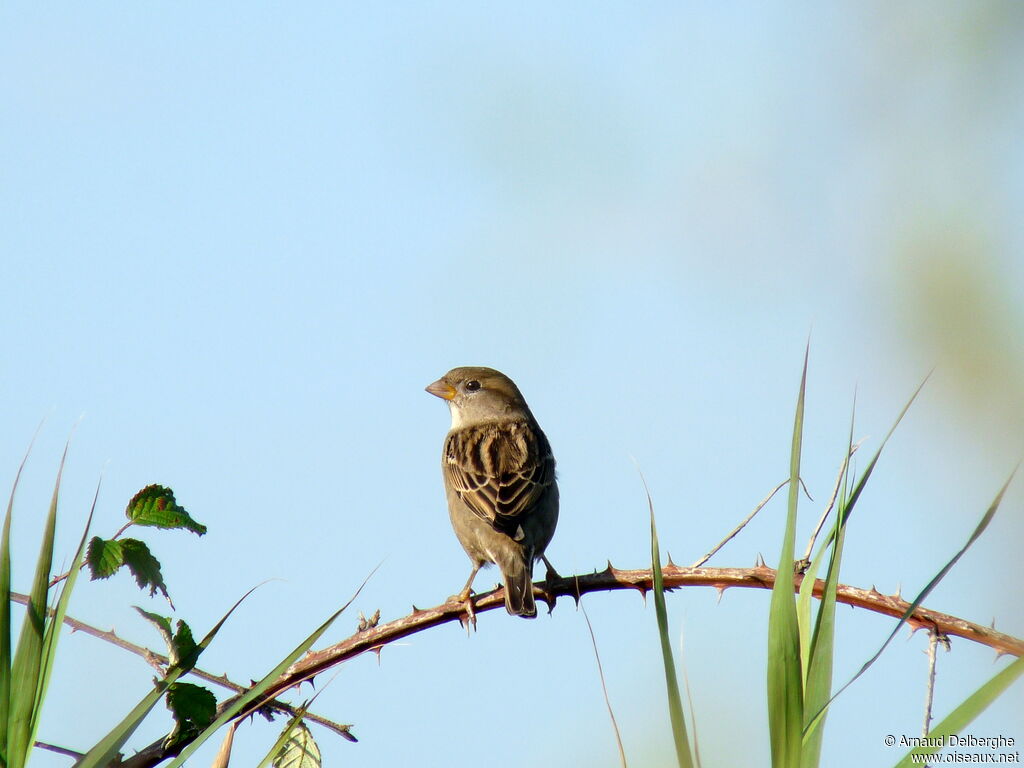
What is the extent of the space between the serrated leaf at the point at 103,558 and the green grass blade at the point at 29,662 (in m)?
0.32

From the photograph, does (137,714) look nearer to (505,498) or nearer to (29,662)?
(29,662)

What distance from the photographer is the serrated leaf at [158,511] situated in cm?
304

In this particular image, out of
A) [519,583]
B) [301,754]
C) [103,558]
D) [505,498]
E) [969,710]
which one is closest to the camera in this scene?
[969,710]

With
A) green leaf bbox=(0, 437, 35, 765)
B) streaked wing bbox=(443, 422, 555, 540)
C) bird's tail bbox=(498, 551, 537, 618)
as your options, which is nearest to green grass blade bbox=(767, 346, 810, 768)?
green leaf bbox=(0, 437, 35, 765)

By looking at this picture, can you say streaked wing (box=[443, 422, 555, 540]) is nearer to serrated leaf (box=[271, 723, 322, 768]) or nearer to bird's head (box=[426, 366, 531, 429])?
bird's head (box=[426, 366, 531, 429])

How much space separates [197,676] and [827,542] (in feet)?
4.78

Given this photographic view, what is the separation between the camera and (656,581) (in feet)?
8.70

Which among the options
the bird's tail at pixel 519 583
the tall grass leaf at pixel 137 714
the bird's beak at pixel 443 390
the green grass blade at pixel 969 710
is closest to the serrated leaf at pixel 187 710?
the tall grass leaf at pixel 137 714

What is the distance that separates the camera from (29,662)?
2459 mm

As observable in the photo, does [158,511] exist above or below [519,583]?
below

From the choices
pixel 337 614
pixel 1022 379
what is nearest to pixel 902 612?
pixel 337 614

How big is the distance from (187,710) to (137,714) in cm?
27

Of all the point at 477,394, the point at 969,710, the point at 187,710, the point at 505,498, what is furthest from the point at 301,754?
the point at 477,394

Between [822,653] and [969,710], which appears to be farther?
[822,653]
